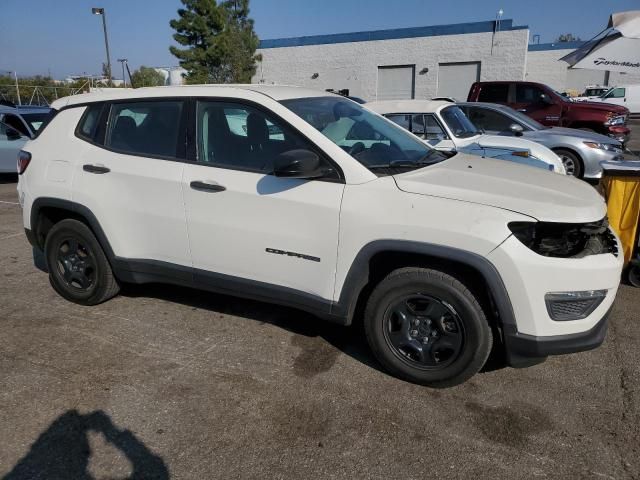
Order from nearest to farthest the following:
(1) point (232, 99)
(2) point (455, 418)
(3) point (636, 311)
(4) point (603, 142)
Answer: (2) point (455, 418) < (1) point (232, 99) < (3) point (636, 311) < (4) point (603, 142)

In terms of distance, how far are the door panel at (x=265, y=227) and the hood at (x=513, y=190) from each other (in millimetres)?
566

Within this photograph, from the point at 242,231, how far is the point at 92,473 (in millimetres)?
1613

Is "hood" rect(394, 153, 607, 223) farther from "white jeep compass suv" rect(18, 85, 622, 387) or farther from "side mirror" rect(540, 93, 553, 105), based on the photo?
"side mirror" rect(540, 93, 553, 105)

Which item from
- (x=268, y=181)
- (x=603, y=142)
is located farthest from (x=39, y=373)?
(x=603, y=142)

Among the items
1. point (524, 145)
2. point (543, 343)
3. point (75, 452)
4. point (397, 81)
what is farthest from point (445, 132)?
point (397, 81)

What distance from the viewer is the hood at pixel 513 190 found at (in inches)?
109

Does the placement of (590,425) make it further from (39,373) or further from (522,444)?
(39,373)

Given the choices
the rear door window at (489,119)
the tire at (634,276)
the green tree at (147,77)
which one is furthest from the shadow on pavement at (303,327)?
the green tree at (147,77)

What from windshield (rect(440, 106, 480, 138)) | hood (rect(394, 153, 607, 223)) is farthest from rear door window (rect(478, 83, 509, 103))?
hood (rect(394, 153, 607, 223))

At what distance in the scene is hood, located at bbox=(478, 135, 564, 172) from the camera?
755 centimetres

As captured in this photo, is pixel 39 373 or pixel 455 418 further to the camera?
pixel 39 373

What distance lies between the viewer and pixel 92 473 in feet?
8.06

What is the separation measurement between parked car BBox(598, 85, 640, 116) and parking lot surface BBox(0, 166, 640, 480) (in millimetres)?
31506

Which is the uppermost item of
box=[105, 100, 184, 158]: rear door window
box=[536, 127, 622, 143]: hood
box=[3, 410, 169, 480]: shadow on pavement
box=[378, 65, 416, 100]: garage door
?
box=[378, 65, 416, 100]: garage door
